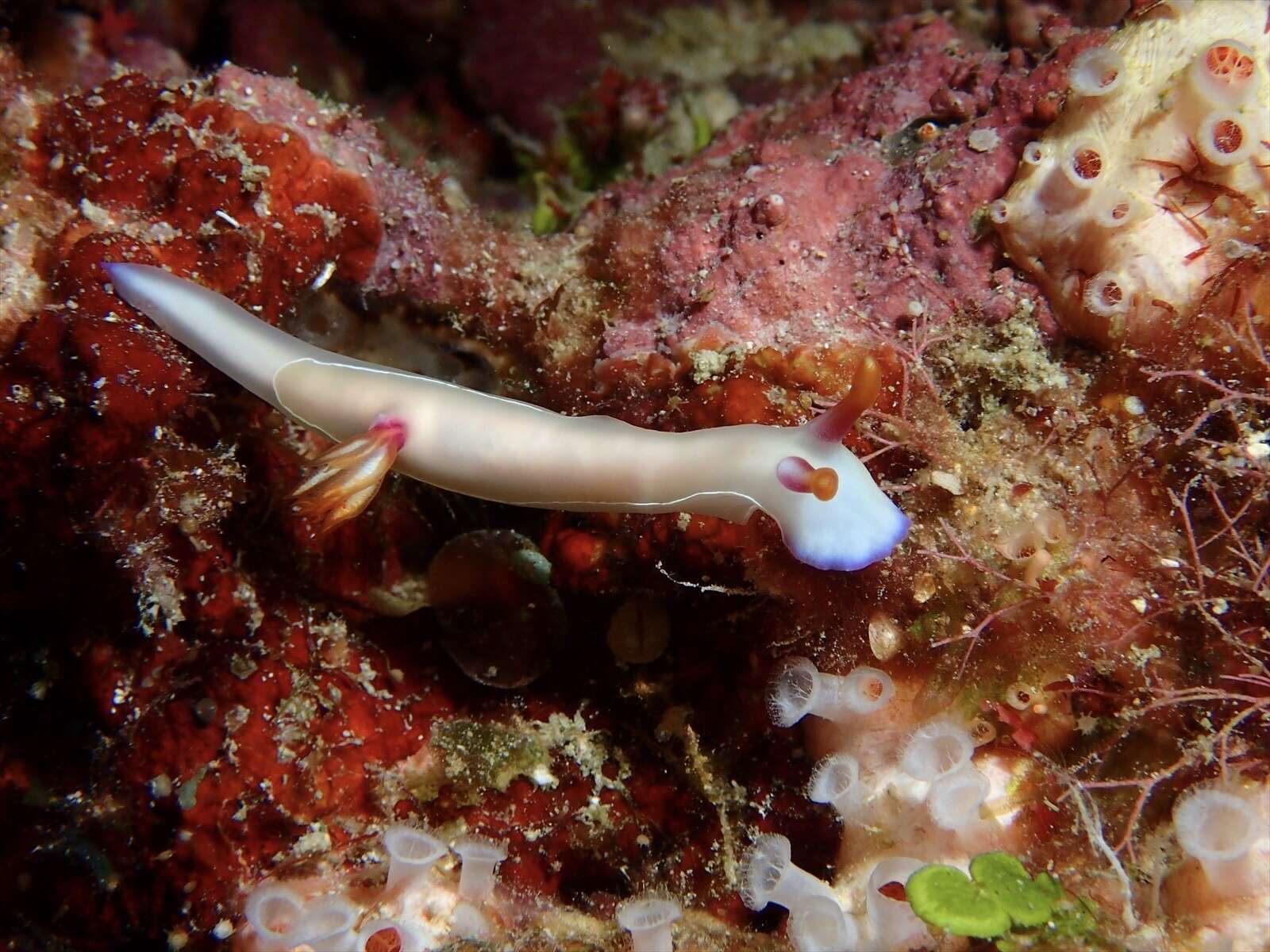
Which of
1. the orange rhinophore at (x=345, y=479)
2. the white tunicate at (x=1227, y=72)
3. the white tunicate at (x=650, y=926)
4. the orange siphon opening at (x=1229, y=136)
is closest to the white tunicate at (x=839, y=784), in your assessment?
the white tunicate at (x=650, y=926)

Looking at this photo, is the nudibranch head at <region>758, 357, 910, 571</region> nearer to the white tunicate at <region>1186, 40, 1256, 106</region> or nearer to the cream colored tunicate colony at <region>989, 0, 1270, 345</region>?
the cream colored tunicate colony at <region>989, 0, 1270, 345</region>

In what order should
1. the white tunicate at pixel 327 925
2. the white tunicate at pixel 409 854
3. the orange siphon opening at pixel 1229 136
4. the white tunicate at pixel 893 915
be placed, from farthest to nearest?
the white tunicate at pixel 409 854, the white tunicate at pixel 327 925, the white tunicate at pixel 893 915, the orange siphon opening at pixel 1229 136

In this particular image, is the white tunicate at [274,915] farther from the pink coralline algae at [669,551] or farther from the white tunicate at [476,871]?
the white tunicate at [476,871]

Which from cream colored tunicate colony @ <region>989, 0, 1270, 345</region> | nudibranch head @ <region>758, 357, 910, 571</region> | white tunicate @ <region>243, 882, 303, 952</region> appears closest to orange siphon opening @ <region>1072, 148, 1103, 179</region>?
cream colored tunicate colony @ <region>989, 0, 1270, 345</region>

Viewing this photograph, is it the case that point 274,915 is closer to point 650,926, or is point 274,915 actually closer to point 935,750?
point 650,926

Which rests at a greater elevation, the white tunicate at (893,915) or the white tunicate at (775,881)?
the white tunicate at (893,915)

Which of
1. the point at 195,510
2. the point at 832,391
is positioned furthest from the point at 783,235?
the point at 195,510
